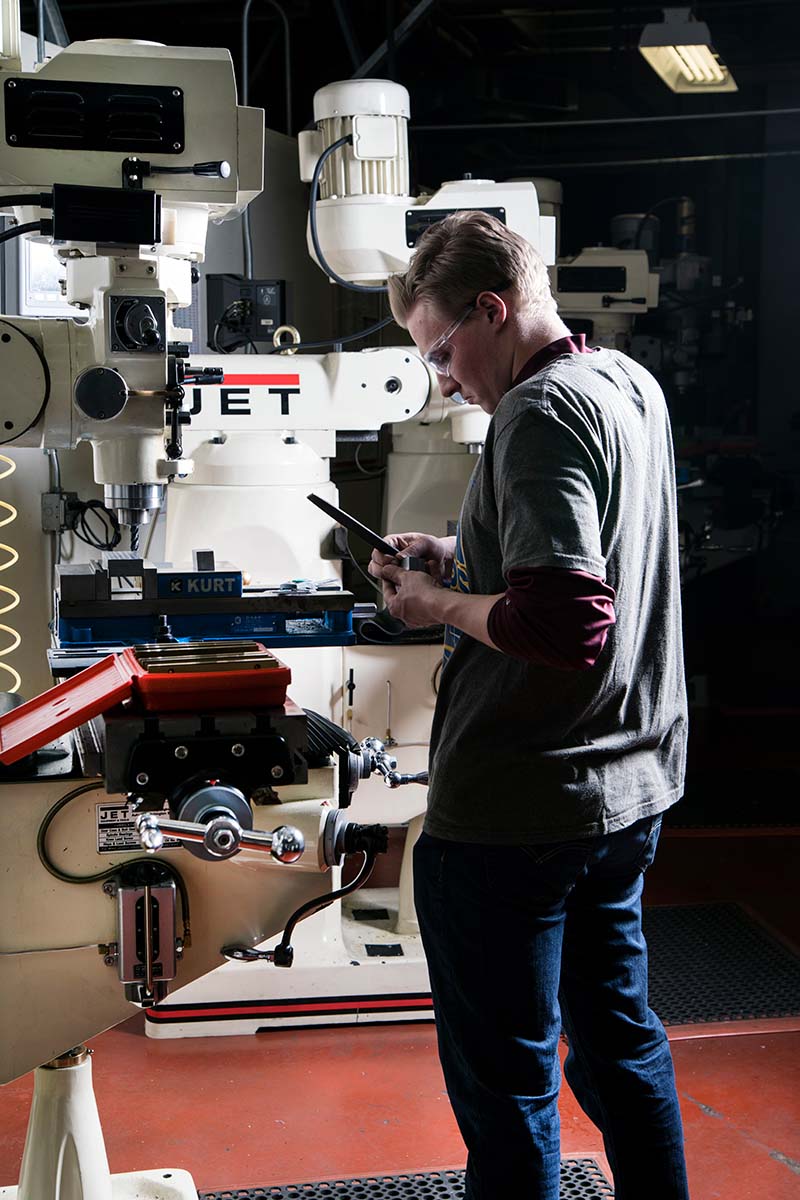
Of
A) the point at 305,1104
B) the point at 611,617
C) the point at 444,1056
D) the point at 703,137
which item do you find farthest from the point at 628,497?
the point at 703,137

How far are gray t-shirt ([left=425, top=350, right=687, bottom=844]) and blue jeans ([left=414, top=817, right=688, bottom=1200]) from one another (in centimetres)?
5

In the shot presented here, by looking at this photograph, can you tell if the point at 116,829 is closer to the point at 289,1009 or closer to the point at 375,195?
the point at 289,1009

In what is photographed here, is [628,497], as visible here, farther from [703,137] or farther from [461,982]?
[703,137]

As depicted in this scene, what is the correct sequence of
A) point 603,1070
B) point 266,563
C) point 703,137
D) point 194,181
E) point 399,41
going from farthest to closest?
point 703,137, point 399,41, point 266,563, point 194,181, point 603,1070

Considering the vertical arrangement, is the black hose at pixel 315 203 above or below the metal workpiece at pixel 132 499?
above

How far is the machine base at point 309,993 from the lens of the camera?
246 centimetres

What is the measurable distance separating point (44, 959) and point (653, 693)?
0.79m

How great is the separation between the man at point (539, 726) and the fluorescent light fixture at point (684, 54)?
2790mm

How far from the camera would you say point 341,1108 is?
7.20 feet

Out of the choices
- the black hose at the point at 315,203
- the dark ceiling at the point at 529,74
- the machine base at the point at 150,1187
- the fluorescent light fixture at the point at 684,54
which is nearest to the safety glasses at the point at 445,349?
the black hose at the point at 315,203

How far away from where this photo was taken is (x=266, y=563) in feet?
7.97

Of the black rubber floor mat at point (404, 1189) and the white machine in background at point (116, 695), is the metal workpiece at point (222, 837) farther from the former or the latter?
the black rubber floor mat at point (404, 1189)

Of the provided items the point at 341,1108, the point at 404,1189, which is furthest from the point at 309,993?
the point at 404,1189

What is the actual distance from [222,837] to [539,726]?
0.38 m
